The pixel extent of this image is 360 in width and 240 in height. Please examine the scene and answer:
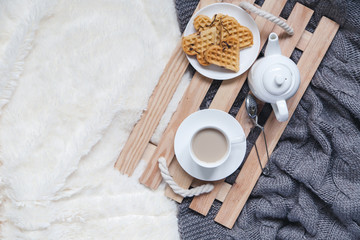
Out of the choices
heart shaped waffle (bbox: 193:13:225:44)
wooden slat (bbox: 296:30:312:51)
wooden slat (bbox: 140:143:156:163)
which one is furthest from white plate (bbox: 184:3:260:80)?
wooden slat (bbox: 140:143:156:163)

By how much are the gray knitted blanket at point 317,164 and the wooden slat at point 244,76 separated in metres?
0.03

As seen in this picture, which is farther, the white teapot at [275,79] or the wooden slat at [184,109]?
the wooden slat at [184,109]

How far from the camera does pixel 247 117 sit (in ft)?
3.73

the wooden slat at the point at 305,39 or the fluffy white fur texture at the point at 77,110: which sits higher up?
the wooden slat at the point at 305,39

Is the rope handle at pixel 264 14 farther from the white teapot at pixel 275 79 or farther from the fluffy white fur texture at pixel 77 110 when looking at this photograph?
the fluffy white fur texture at pixel 77 110

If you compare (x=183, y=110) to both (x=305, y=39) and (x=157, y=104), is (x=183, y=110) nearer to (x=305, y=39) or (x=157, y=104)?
(x=157, y=104)

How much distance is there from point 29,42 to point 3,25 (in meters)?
0.08

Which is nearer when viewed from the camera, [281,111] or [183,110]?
[281,111]

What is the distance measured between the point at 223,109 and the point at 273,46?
9.4 inches

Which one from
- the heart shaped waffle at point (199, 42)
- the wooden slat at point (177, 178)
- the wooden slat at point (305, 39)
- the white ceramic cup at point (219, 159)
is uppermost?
the wooden slat at point (305, 39)

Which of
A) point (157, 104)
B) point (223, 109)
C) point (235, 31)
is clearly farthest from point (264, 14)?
point (157, 104)

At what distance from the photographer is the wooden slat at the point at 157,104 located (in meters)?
1.13

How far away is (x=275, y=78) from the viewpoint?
3.24 ft

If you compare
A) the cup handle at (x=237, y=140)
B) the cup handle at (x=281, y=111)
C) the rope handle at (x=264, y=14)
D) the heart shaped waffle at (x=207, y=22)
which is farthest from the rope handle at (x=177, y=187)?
the rope handle at (x=264, y=14)
